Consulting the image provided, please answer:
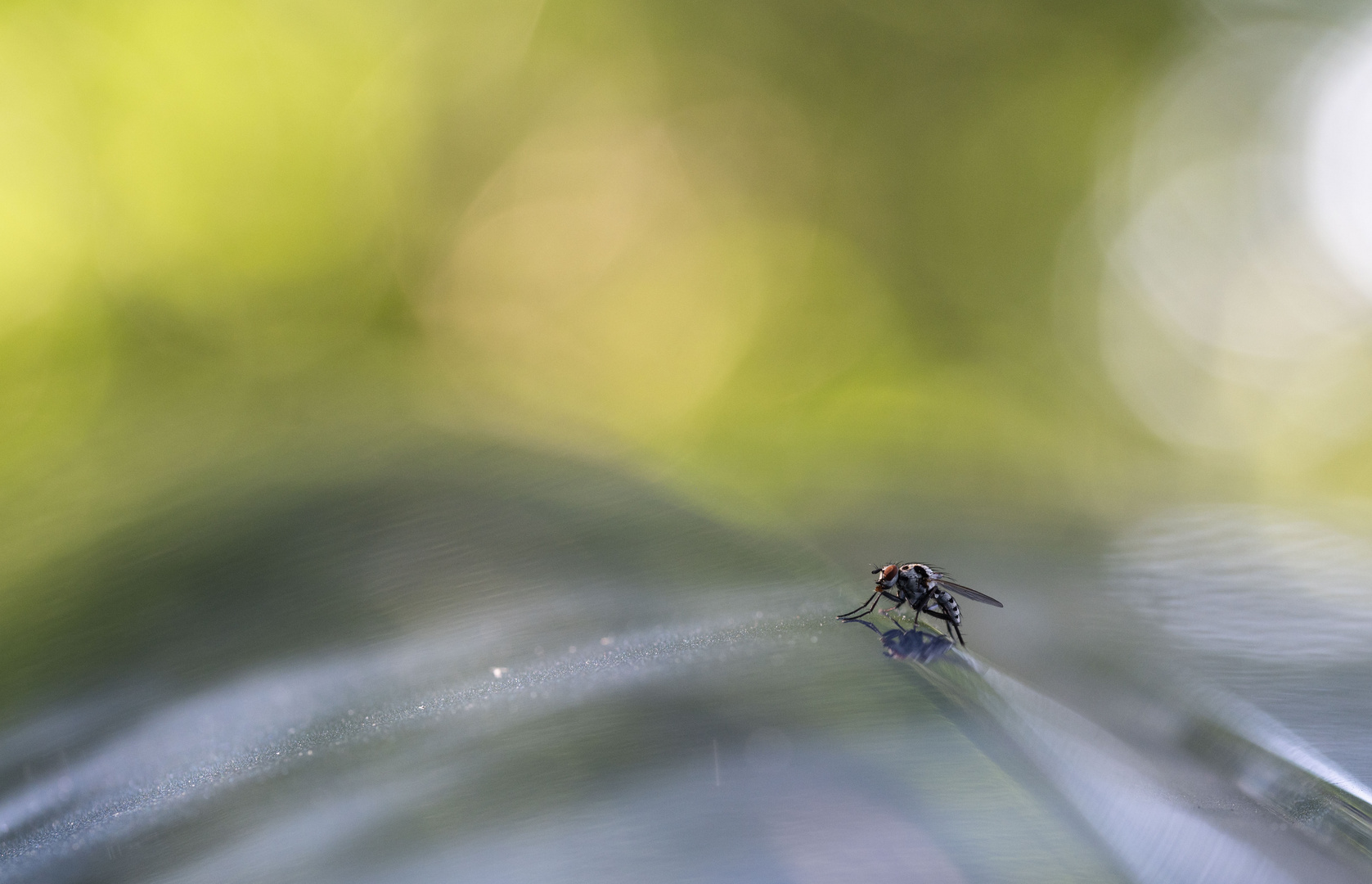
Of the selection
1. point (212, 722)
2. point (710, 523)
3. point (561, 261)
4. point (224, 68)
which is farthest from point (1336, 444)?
point (224, 68)

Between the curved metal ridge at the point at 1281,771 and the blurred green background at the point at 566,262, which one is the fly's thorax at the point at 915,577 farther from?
the curved metal ridge at the point at 1281,771

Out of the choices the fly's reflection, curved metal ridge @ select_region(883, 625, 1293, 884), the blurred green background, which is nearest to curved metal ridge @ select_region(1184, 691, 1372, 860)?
curved metal ridge @ select_region(883, 625, 1293, 884)

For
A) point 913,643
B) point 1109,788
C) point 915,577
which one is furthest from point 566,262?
point 1109,788

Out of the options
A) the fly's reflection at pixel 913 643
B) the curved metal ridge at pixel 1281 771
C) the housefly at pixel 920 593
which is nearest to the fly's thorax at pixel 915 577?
the housefly at pixel 920 593

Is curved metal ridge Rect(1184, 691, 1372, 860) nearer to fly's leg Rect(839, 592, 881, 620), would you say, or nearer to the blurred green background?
fly's leg Rect(839, 592, 881, 620)

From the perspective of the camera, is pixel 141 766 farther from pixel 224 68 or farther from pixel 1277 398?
pixel 1277 398

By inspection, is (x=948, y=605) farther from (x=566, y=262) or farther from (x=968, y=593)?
(x=566, y=262)
